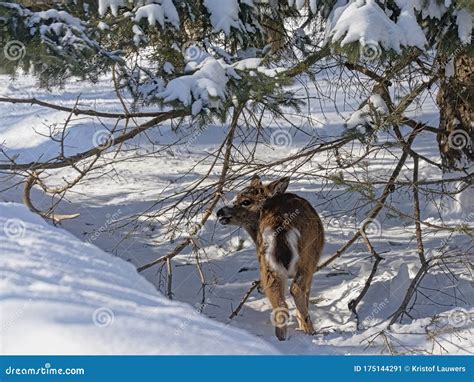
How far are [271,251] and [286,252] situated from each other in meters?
0.14

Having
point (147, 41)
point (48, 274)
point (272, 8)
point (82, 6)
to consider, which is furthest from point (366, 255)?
point (48, 274)

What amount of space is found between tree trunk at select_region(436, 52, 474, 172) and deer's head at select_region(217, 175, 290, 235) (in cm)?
184

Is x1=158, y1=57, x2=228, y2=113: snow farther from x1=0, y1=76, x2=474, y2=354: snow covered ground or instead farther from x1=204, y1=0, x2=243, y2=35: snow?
x1=0, y1=76, x2=474, y2=354: snow covered ground

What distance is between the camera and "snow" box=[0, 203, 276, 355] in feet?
10.4

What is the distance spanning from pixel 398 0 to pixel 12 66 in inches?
130

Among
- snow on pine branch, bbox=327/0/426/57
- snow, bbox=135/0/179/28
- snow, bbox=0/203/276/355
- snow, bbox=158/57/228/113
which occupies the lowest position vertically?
snow, bbox=0/203/276/355

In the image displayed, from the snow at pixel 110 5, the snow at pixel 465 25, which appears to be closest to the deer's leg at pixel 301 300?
the snow at pixel 465 25

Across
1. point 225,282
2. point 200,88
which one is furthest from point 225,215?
point 200,88

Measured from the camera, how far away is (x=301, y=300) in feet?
21.0

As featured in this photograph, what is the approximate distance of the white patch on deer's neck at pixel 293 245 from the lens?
6438 mm

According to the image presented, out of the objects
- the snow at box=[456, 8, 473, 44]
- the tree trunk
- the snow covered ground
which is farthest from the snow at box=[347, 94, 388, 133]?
the snow at box=[456, 8, 473, 44]

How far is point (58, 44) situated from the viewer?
5.84 m

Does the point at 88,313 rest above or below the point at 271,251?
below

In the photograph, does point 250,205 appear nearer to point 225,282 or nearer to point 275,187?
point 275,187
